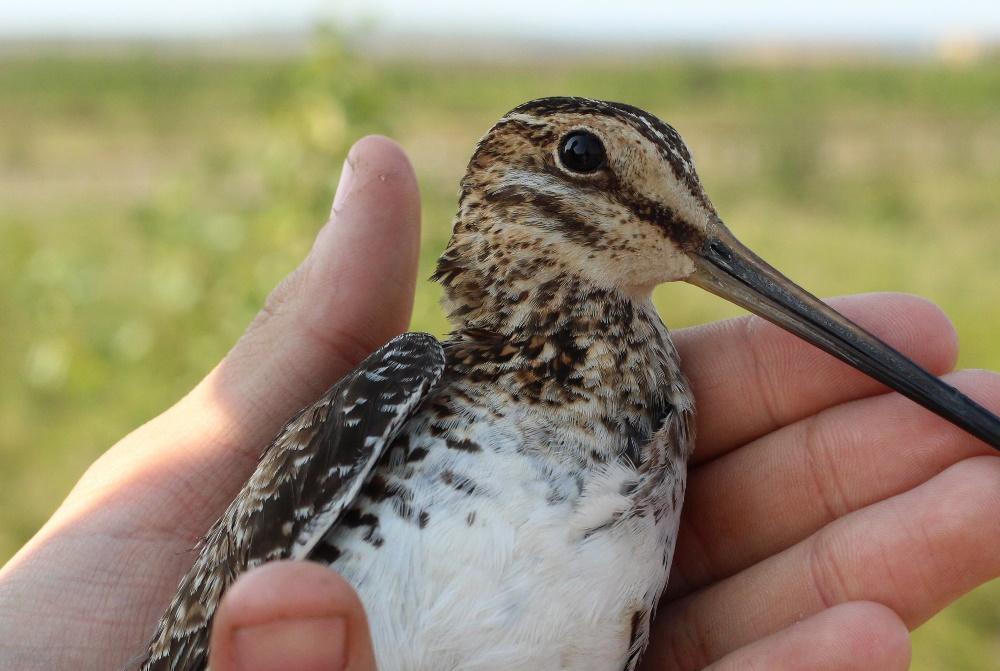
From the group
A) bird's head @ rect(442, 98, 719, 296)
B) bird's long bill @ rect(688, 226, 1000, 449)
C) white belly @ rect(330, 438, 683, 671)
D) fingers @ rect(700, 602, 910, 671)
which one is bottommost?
fingers @ rect(700, 602, 910, 671)

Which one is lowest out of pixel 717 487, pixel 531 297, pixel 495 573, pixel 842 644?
pixel 842 644

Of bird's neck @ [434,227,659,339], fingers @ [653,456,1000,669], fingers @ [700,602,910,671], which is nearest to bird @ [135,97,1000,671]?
bird's neck @ [434,227,659,339]

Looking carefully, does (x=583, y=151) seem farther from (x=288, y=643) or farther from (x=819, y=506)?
(x=288, y=643)

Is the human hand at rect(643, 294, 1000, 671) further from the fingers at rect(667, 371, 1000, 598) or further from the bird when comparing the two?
the bird

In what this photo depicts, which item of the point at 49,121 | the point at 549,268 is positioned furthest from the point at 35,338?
the point at 49,121

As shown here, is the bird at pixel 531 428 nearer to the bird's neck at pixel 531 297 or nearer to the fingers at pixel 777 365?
the bird's neck at pixel 531 297

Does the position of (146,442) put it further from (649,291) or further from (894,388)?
(894,388)

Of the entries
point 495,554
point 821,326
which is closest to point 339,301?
point 495,554
